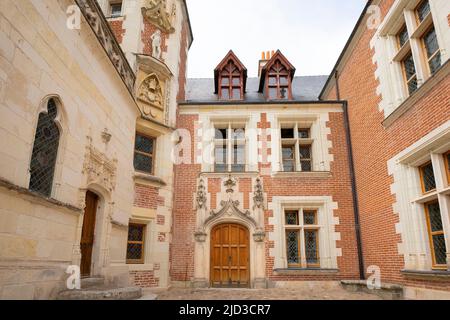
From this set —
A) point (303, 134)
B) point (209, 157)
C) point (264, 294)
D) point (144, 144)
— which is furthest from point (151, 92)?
point (264, 294)

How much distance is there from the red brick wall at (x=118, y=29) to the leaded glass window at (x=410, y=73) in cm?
695

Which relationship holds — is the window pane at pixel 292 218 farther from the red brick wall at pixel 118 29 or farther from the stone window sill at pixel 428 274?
the red brick wall at pixel 118 29

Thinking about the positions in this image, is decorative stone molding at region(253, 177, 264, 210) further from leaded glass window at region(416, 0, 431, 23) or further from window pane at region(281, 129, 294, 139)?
leaded glass window at region(416, 0, 431, 23)

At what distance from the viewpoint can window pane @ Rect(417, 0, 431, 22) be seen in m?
5.98

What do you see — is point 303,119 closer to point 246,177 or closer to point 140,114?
point 246,177

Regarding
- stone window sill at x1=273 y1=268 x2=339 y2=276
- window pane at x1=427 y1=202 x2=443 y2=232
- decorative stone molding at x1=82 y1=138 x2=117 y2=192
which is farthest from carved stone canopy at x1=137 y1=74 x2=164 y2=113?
window pane at x1=427 y1=202 x2=443 y2=232

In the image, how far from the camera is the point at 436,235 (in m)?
5.57

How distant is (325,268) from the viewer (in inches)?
323

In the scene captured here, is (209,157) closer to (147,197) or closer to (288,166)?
(147,197)

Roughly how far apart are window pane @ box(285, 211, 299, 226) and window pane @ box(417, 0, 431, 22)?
532 cm

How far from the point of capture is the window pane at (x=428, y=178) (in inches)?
226

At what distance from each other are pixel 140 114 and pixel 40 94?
411cm

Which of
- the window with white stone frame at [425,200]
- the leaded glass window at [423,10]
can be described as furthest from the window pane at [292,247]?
the leaded glass window at [423,10]

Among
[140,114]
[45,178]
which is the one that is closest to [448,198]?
[45,178]
